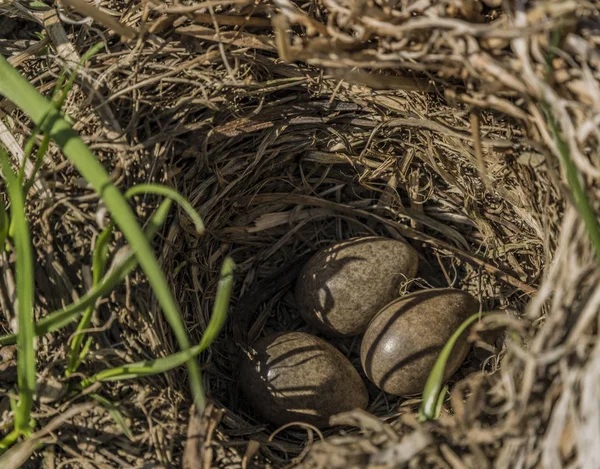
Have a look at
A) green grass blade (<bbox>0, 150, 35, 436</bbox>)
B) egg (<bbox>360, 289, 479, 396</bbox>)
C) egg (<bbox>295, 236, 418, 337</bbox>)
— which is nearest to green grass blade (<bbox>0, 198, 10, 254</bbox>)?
green grass blade (<bbox>0, 150, 35, 436</bbox>)

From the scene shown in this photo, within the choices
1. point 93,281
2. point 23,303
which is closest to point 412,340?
point 93,281

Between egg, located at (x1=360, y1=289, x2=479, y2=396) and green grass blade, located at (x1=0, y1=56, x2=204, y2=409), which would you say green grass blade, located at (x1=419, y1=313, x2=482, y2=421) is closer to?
egg, located at (x1=360, y1=289, x2=479, y2=396)

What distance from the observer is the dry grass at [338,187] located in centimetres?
137

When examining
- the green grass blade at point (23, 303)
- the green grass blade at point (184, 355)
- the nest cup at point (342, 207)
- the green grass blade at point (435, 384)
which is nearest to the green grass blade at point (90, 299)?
the green grass blade at point (23, 303)

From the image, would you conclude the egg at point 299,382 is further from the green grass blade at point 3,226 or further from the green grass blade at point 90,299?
the green grass blade at point 3,226

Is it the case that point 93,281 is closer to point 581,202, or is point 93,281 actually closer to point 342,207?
point 342,207

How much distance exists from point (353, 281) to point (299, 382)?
319 mm

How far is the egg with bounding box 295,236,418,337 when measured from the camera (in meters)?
2.01

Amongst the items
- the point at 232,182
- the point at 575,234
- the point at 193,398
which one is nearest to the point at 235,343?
the point at 193,398

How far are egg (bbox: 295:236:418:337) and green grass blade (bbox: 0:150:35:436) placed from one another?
0.81 meters

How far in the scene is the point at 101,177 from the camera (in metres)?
1.41

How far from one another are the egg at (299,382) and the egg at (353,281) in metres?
0.10

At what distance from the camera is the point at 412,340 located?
6.23 ft

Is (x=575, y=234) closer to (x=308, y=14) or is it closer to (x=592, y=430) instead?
(x=592, y=430)
